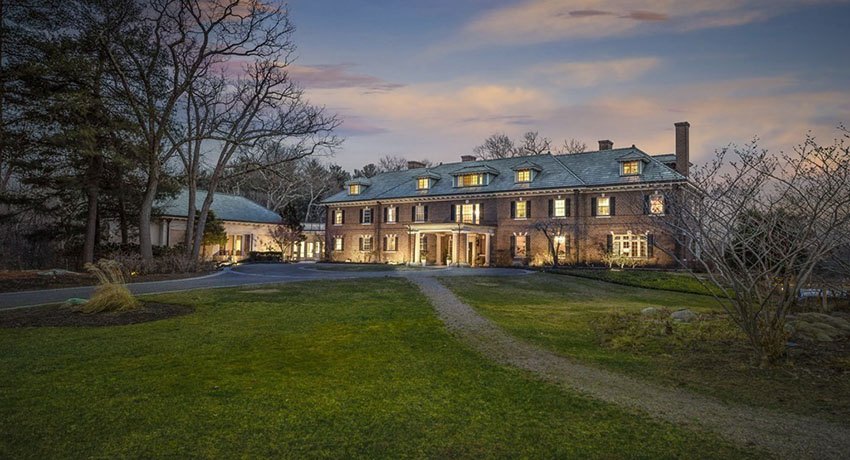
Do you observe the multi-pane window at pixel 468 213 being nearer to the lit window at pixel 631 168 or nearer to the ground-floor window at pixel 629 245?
the ground-floor window at pixel 629 245

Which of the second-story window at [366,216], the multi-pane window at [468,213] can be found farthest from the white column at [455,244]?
the second-story window at [366,216]

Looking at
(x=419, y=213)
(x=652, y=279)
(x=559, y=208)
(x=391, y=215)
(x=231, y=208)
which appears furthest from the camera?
(x=231, y=208)

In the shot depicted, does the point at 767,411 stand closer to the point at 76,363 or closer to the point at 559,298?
the point at 76,363

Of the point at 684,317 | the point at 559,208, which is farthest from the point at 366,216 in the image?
the point at 684,317

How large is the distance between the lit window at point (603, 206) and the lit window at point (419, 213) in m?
13.7

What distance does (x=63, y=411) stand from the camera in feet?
16.9

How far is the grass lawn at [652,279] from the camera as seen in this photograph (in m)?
23.1

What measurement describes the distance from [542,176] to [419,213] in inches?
407

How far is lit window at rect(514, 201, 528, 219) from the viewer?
124 ft

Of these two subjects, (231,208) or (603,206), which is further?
(231,208)

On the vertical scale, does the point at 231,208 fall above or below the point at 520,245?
above

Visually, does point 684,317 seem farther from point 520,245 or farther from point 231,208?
point 231,208

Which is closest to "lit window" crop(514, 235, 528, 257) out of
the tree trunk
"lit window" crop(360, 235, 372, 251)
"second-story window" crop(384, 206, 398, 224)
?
"second-story window" crop(384, 206, 398, 224)

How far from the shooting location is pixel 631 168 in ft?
112
